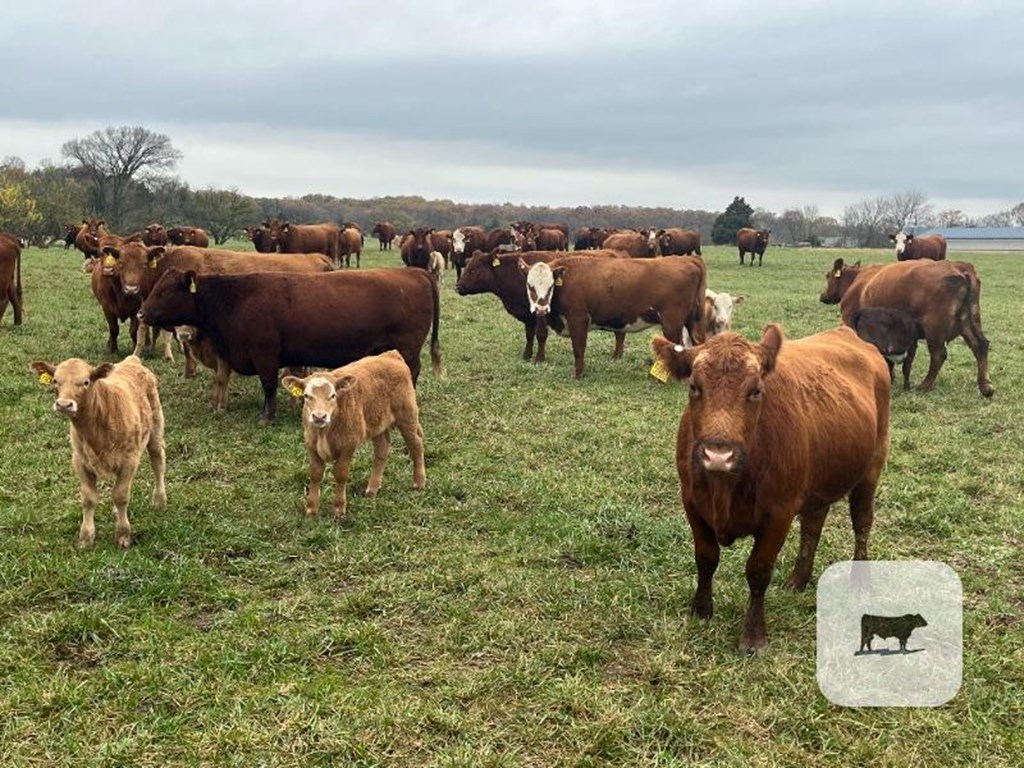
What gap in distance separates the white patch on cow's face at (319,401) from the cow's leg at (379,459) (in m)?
0.90

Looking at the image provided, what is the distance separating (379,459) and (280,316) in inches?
130

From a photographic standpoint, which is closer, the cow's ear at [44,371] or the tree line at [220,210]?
the cow's ear at [44,371]

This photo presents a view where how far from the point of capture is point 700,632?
429cm

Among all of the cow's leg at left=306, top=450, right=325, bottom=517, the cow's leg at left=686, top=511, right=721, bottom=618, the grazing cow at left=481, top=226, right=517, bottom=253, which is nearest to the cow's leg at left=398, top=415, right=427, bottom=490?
the cow's leg at left=306, top=450, right=325, bottom=517

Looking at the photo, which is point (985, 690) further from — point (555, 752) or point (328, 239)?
point (328, 239)

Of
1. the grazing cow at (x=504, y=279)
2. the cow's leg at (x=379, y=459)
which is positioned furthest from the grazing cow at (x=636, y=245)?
the cow's leg at (x=379, y=459)

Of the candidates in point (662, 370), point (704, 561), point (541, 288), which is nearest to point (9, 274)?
point (541, 288)

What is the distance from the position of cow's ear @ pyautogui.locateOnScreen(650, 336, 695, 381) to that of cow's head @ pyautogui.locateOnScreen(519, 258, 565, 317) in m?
8.17

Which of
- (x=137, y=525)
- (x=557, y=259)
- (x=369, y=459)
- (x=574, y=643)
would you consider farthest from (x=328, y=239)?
(x=574, y=643)

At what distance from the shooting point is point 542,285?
12.3 metres

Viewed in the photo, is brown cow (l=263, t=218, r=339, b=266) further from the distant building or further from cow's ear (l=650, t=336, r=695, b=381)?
the distant building

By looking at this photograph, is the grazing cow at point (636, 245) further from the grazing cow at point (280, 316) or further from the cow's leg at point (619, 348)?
the grazing cow at point (280, 316)

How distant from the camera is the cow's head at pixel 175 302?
9.03m

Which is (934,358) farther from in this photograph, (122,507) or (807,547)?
(122,507)
